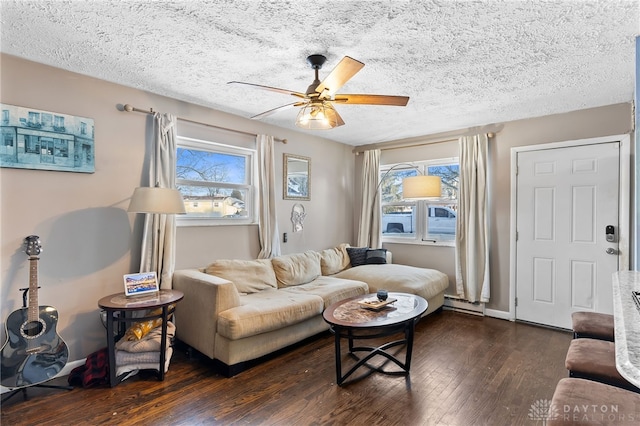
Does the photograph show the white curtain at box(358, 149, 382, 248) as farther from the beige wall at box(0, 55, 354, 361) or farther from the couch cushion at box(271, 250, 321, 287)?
the beige wall at box(0, 55, 354, 361)

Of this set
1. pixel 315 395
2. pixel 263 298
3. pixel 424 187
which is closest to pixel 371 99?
pixel 424 187

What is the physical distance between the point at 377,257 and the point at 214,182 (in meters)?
2.45

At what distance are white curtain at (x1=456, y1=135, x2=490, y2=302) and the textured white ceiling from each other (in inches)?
37.7

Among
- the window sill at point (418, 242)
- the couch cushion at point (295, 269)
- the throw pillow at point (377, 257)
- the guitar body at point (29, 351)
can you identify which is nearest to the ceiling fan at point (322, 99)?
the couch cushion at point (295, 269)

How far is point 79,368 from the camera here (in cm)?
255

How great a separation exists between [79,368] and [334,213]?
3.63m

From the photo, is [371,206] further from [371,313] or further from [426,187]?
[371,313]

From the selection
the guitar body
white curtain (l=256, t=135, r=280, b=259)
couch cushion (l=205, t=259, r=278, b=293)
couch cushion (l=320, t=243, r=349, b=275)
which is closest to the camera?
the guitar body

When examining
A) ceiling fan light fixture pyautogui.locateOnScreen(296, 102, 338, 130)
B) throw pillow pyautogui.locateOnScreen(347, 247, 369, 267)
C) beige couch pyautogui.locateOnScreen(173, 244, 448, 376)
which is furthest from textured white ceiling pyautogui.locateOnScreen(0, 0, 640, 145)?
throw pillow pyautogui.locateOnScreen(347, 247, 369, 267)

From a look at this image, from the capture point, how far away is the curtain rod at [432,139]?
4.22m

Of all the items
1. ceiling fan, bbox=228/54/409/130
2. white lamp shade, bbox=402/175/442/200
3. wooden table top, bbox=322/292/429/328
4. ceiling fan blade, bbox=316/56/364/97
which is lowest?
wooden table top, bbox=322/292/429/328

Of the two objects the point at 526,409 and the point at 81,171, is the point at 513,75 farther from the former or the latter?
the point at 81,171

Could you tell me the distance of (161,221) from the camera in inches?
122

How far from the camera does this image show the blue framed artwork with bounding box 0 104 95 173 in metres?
2.42
